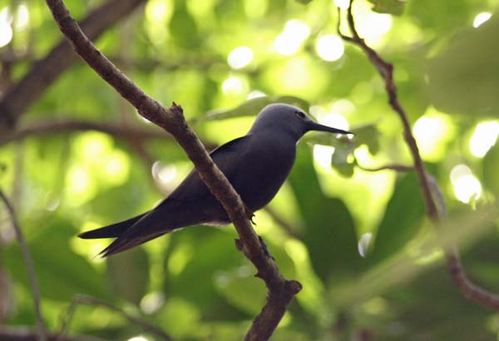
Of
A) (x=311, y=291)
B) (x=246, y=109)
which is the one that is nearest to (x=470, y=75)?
(x=246, y=109)

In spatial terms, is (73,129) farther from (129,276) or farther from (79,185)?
(79,185)

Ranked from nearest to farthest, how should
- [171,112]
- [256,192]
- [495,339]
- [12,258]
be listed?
[171,112], [256,192], [495,339], [12,258]

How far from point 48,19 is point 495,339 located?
3.35 meters

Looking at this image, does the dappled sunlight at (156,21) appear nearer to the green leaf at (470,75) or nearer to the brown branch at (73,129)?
the brown branch at (73,129)

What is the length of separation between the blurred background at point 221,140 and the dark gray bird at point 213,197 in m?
0.14

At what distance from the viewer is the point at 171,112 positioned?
6.52ft

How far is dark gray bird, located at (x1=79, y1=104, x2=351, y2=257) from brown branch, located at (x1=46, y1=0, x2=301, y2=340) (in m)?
0.42

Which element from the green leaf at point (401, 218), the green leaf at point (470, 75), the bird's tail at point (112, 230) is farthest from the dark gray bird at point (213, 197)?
the green leaf at point (470, 75)

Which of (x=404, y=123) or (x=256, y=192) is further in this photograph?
(x=256, y=192)

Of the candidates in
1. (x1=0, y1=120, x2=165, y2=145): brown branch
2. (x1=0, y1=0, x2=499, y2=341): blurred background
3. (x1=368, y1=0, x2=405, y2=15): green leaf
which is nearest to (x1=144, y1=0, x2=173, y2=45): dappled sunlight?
(x1=0, y1=0, x2=499, y2=341): blurred background

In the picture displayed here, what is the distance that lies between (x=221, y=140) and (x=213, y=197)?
8.94ft

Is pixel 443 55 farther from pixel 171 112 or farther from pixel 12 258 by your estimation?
pixel 12 258

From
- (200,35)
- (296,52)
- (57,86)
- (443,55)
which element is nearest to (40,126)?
(57,86)

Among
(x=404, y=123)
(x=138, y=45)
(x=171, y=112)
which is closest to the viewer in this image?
(x=171, y=112)
